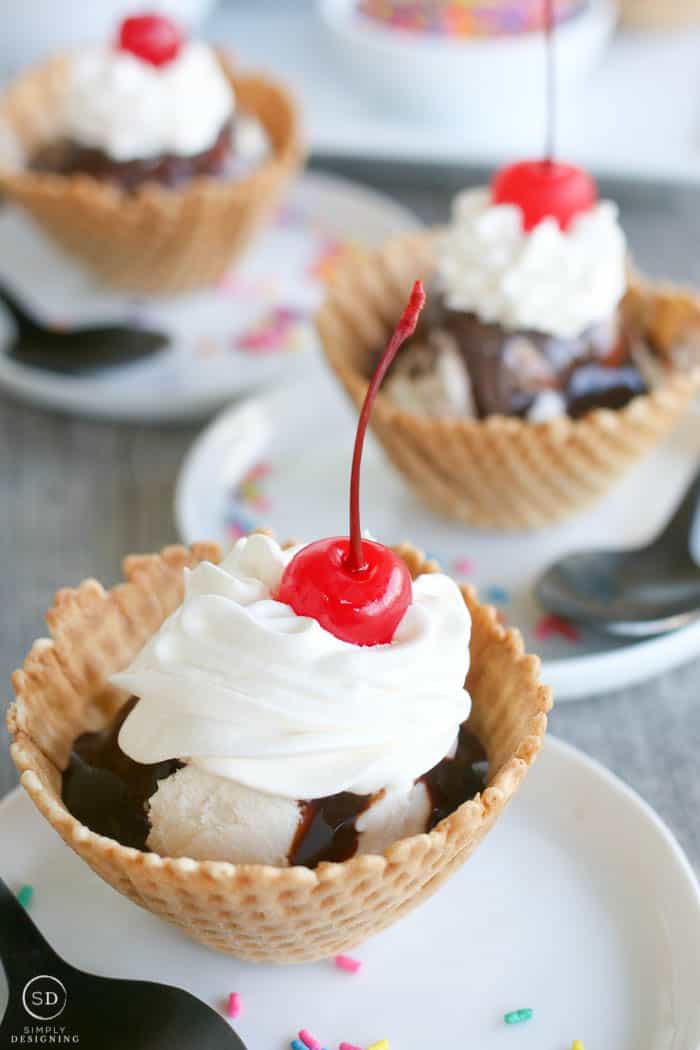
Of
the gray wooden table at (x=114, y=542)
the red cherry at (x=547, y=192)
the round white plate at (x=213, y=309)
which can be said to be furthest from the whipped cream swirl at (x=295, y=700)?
the round white plate at (x=213, y=309)

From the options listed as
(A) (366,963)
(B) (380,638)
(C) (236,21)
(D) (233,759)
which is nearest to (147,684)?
(D) (233,759)

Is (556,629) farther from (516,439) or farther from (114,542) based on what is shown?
(114,542)

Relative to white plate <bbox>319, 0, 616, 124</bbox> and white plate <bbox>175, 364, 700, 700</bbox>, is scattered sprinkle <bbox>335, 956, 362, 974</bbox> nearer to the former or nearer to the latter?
white plate <bbox>175, 364, 700, 700</bbox>

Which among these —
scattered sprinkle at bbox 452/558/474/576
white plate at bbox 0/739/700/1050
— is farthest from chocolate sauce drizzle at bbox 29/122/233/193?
white plate at bbox 0/739/700/1050

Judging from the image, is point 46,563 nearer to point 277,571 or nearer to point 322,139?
point 277,571

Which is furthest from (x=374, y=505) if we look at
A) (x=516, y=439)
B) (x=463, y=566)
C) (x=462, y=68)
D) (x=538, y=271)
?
(x=462, y=68)

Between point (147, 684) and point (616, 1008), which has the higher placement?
point (147, 684)
